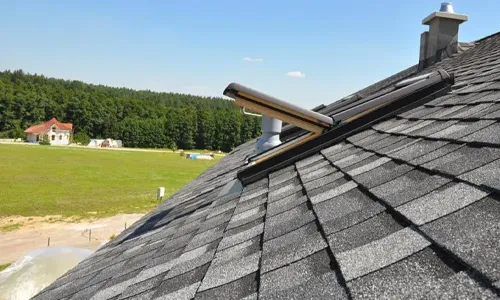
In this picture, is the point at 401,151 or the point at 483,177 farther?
the point at 401,151

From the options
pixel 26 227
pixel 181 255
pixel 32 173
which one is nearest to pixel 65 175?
pixel 32 173

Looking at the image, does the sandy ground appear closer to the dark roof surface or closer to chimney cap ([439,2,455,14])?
chimney cap ([439,2,455,14])

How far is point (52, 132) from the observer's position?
99.8 m

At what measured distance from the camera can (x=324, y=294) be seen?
1.22 meters

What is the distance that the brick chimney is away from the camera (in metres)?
7.30

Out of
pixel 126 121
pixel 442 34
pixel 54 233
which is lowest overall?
pixel 54 233

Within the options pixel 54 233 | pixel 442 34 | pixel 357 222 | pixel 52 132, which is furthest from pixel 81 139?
pixel 357 222

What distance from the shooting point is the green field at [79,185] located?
2862cm

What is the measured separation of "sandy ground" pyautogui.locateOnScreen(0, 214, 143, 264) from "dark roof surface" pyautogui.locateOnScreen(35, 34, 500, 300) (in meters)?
17.1

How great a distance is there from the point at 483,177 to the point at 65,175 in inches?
1967

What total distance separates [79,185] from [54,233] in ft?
64.5

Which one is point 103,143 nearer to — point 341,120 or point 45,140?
point 45,140

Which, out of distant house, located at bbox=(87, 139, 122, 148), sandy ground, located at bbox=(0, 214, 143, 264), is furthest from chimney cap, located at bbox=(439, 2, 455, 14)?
distant house, located at bbox=(87, 139, 122, 148)

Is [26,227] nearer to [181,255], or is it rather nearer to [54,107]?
[181,255]
